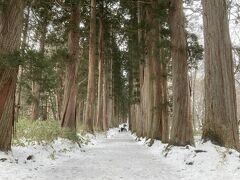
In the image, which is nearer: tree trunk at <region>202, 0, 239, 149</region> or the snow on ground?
the snow on ground

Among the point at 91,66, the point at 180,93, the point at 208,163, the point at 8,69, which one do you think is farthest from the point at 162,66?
the point at 8,69

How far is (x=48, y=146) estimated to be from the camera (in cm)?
1053

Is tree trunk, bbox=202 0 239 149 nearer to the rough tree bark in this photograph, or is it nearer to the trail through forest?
the trail through forest


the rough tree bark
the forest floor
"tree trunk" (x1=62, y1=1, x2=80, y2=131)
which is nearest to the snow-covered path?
the forest floor

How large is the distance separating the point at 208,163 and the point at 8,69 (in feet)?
17.1

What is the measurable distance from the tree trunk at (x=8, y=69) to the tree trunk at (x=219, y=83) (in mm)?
4959

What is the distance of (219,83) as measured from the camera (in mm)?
9141

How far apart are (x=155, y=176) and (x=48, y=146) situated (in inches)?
160

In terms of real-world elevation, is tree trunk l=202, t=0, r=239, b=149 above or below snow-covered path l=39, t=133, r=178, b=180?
above

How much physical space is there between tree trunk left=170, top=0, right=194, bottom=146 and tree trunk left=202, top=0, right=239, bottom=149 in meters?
2.22

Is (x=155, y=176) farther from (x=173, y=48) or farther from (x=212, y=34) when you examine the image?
(x=173, y=48)

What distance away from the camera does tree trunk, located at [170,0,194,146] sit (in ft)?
38.1

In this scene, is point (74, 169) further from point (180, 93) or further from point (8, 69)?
point (180, 93)

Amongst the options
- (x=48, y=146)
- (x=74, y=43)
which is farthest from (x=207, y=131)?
(x=74, y=43)
